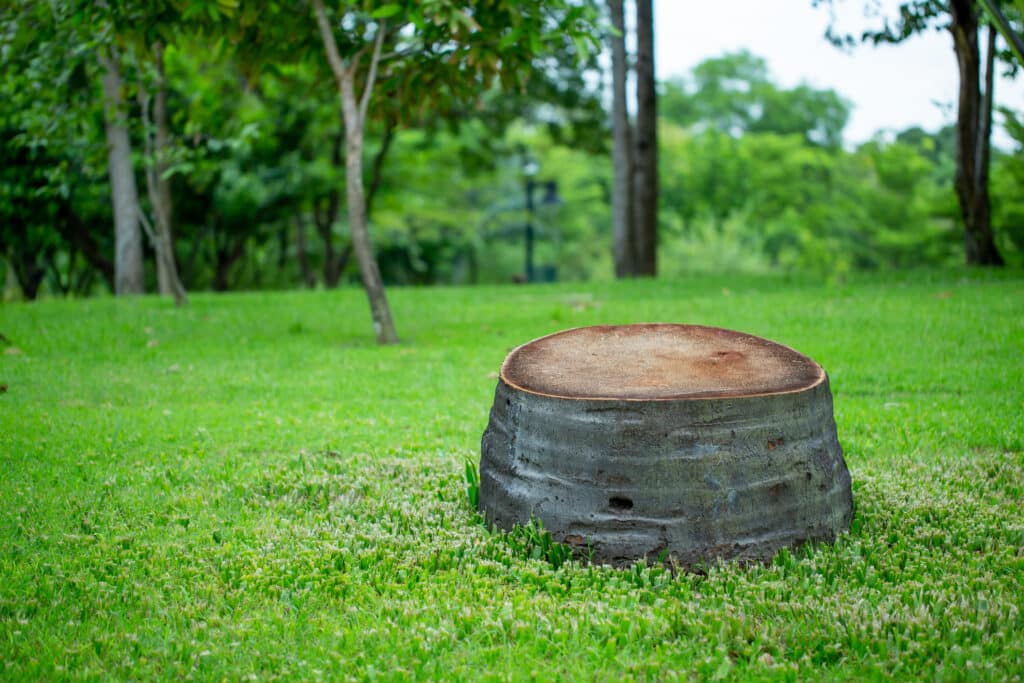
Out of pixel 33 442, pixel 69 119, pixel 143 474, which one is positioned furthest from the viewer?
pixel 69 119

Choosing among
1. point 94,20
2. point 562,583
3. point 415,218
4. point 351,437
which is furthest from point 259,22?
point 415,218

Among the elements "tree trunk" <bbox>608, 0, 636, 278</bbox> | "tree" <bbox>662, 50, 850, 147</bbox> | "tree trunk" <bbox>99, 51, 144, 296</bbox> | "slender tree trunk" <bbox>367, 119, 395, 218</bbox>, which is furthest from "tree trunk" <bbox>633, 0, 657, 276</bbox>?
"tree" <bbox>662, 50, 850, 147</bbox>

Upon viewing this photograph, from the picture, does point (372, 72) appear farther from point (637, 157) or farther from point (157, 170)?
point (637, 157)

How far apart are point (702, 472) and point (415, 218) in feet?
94.1

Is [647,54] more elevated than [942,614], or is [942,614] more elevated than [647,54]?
[647,54]

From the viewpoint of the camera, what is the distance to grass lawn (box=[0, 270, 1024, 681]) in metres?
2.86

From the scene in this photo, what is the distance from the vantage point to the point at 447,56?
8.82 meters

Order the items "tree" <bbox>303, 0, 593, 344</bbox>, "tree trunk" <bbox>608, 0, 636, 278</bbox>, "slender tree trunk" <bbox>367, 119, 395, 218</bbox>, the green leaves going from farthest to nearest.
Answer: "slender tree trunk" <bbox>367, 119, 395, 218</bbox>
"tree trunk" <bbox>608, 0, 636, 278</bbox>
"tree" <bbox>303, 0, 593, 344</bbox>
the green leaves

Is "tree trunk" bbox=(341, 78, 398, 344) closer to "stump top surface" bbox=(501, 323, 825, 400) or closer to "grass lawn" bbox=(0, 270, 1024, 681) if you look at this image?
"grass lawn" bbox=(0, 270, 1024, 681)

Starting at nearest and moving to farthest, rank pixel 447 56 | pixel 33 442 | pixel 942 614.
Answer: pixel 942 614 → pixel 33 442 → pixel 447 56

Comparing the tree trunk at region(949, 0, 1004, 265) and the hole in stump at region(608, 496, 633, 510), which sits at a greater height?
the tree trunk at region(949, 0, 1004, 265)

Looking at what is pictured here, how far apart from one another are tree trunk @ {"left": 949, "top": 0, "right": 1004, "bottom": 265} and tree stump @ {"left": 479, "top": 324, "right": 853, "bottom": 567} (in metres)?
12.3

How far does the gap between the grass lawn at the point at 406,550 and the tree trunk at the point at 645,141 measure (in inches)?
372

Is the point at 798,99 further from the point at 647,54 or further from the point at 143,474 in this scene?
the point at 143,474
